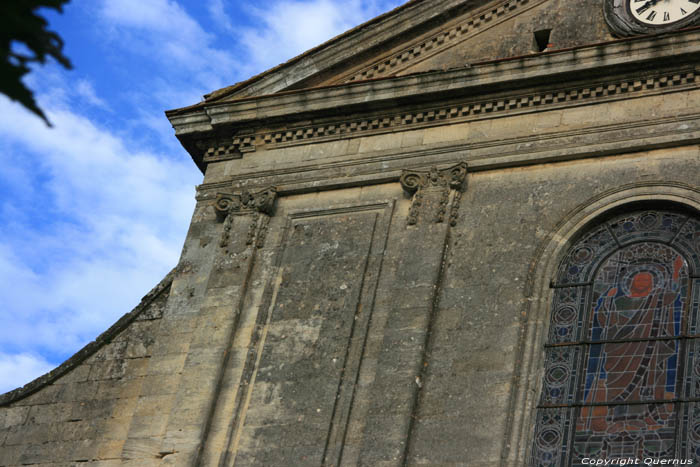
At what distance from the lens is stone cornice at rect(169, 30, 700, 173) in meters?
12.1

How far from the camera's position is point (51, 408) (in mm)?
12703

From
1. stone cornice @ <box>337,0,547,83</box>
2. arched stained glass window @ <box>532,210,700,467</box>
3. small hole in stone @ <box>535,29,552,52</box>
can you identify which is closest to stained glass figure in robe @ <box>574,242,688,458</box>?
arched stained glass window @ <box>532,210,700,467</box>

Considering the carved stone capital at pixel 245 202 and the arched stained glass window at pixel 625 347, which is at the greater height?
the carved stone capital at pixel 245 202

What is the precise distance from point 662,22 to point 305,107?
405 centimetres

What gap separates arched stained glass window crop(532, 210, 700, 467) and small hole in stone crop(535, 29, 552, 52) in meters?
2.53

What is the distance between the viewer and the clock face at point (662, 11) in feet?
40.8

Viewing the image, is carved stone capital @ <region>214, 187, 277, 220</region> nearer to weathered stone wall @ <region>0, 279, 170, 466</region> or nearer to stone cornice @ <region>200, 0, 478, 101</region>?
weathered stone wall @ <region>0, 279, 170, 466</region>

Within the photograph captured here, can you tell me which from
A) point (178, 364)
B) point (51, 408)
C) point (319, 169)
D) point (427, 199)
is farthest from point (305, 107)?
point (51, 408)

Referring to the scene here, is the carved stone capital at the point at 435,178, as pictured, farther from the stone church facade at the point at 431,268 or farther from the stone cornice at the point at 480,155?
the stone cornice at the point at 480,155

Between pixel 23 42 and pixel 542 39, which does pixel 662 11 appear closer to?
pixel 542 39

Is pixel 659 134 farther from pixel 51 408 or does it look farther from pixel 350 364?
pixel 51 408

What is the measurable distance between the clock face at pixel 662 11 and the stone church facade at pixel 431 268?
0.03 meters

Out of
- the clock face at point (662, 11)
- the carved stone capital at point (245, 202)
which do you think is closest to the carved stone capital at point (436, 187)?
the carved stone capital at point (245, 202)

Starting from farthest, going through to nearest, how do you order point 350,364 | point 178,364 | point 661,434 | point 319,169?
1. point 319,169
2. point 178,364
3. point 350,364
4. point 661,434
